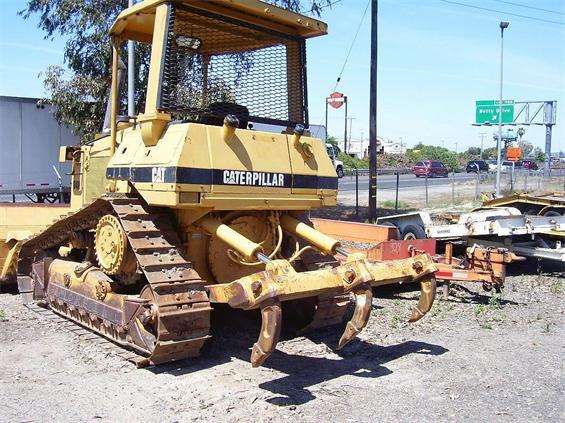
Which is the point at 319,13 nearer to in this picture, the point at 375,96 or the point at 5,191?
the point at 375,96

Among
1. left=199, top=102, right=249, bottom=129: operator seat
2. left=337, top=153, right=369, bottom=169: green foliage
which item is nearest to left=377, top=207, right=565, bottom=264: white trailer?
left=199, top=102, right=249, bottom=129: operator seat

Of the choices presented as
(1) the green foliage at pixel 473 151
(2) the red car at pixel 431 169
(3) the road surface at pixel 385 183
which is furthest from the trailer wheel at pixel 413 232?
(1) the green foliage at pixel 473 151

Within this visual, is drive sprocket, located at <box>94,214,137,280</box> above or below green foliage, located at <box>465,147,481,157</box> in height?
below

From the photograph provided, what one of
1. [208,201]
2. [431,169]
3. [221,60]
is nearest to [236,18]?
[221,60]

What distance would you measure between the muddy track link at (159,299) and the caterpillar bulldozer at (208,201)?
0.01 m

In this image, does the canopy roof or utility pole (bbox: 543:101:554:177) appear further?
utility pole (bbox: 543:101:554:177)

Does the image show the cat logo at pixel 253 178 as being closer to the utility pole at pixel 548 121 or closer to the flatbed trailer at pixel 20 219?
the flatbed trailer at pixel 20 219

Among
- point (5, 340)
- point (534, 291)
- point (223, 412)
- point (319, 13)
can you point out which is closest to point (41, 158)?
point (319, 13)

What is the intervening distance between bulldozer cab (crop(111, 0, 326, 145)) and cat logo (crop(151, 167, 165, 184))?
1.17 feet

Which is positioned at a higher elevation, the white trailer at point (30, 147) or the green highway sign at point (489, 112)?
the green highway sign at point (489, 112)

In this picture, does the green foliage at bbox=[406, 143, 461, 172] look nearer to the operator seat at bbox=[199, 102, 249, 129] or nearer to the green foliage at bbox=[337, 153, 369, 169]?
the green foliage at bbox=[337, 153, 369, 169]

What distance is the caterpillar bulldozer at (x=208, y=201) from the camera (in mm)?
5141

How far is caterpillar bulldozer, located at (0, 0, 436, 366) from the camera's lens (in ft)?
16.9

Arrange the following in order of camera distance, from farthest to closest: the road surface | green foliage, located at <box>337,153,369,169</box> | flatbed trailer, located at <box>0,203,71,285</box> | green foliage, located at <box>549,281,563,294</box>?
green foliage, located at <box>337,153,369,169</box> → the road surface → green foliage, located at <box>549,281,563,294</box> → flatbed trailer, located at <box>0,203,71,285</box>
